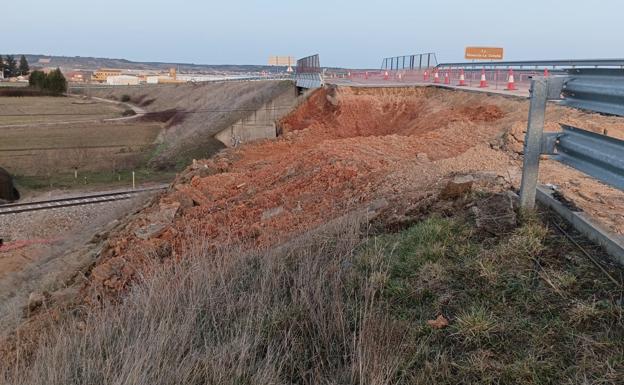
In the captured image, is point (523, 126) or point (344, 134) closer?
point (523, 126)

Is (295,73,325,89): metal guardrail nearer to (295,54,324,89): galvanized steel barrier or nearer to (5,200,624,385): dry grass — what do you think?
(295,54,324,89): galvanized steel barrier

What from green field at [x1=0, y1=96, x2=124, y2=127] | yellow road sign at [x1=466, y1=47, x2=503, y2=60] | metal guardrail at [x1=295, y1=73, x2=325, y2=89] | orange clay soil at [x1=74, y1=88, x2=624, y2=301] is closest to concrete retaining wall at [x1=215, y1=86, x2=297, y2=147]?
metal guardrail at [x1=295, y1=73, x2=325, y2=89]

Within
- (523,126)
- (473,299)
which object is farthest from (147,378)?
(523,126)

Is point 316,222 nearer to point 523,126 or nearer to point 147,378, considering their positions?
point 147,378

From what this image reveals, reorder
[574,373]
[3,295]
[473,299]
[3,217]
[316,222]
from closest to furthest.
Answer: [574,373] < [473,299] < [316,222] < [3,295] < [3,217]

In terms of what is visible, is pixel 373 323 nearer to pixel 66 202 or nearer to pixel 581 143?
pixel 581 143

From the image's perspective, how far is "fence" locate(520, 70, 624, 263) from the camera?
148 inches

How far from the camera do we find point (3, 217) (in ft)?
69.4

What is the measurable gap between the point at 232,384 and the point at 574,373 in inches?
67.2

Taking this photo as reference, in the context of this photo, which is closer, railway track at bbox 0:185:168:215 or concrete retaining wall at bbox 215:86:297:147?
railway track at bbox 0:185:168:215

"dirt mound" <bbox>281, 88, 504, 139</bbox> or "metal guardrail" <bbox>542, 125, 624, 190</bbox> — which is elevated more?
"metal guardrail" <bbox>542, 125, 624, 190</bbox>

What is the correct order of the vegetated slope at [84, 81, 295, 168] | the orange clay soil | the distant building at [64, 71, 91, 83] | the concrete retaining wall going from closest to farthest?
the orange clay soil
the concrete retaining wall
the vegetated slope at [84, 81, 295, 168]
the distant building at [64, 71, 91, 83]

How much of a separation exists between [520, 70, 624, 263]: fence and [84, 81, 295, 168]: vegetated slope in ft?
102

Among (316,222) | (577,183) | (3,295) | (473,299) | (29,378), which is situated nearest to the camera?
(29,378)
